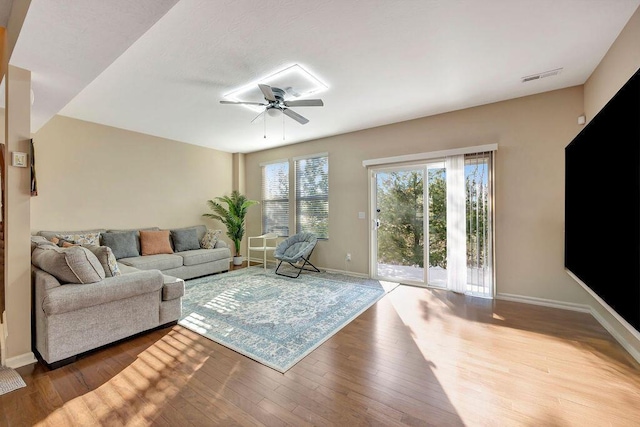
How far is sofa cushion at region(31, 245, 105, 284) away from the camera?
6.97ft

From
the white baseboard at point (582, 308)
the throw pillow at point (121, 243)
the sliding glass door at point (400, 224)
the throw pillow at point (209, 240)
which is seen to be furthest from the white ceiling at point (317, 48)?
the white baseboard at point (582, 308)

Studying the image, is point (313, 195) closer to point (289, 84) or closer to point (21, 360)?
point (289, 84)

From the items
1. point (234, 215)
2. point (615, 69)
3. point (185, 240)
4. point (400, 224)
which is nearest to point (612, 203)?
point (615, 69)

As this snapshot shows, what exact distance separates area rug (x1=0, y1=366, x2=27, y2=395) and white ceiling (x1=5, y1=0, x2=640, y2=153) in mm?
2386

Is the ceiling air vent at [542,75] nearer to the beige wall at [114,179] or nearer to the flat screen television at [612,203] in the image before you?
the flat screen television at [612,203]

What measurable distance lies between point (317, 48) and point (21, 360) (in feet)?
11.8

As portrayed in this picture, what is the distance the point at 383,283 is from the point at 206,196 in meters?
4.30

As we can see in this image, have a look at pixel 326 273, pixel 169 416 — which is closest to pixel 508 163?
pixel 326 273

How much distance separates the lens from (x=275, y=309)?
125 inches

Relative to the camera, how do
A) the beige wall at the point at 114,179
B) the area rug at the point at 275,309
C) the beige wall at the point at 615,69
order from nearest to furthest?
the beige wall at the point at 615,69 < the area rug at the point at 275,309 < the beige wall at the point at 114,179

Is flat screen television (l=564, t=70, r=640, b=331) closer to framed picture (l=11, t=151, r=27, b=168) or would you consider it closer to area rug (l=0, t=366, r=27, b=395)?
area rug (l=0, t=366, r=27, b=395)

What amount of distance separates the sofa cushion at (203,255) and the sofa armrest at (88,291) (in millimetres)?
2099

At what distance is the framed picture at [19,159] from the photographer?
214 cm

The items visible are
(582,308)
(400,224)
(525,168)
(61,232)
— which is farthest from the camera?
(400,224)
